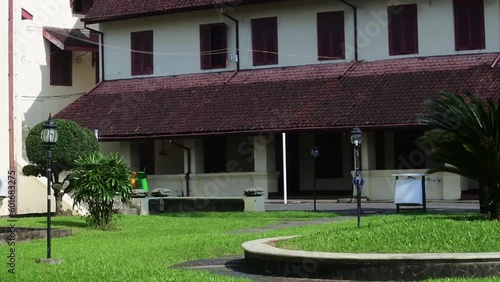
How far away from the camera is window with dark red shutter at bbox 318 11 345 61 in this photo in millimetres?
37125

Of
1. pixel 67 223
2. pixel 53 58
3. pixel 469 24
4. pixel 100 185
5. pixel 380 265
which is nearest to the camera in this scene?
pixel 380 265

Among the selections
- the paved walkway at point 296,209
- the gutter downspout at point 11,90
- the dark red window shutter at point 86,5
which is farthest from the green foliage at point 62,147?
the dark red window shutter at point 86,5

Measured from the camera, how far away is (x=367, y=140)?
115ft

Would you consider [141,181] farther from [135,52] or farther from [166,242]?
[166,242]

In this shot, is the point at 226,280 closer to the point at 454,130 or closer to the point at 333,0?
the point at 454,130

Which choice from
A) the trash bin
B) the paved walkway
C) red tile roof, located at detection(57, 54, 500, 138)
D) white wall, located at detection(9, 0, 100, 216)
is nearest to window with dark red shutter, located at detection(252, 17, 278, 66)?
red tile roof, located at detection(57, 54, 500, 138)

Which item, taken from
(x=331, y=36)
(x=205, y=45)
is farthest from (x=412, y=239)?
(x=205, y=45)

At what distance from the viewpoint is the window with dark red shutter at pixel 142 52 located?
136 feet

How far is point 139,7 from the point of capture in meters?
41.1

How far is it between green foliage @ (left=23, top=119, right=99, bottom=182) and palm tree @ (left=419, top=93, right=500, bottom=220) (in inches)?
479

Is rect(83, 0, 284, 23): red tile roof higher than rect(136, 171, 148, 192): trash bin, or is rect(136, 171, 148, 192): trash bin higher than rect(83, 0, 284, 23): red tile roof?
rect(83, 0, 284, 23): red tile roof

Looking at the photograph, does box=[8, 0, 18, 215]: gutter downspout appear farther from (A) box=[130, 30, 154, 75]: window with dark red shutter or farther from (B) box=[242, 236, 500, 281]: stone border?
(B) box=[242, 236, 500, 281]: stone border

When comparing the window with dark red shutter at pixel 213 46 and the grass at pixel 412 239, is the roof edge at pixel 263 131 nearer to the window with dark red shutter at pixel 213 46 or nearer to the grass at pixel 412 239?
the window with dark red shutter at pixel 213 46

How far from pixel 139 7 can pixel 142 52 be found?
6.17 feet
